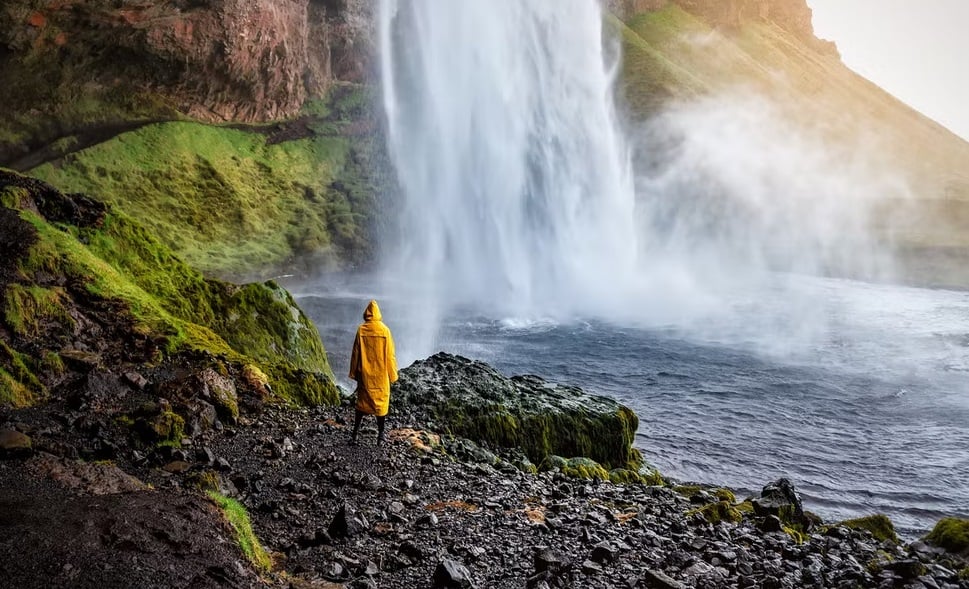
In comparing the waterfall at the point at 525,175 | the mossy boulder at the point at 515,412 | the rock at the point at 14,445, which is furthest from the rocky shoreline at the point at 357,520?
the waterfall at the point at 525,175

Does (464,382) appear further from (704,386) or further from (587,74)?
(587,74)

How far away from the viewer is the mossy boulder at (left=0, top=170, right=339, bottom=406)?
28.7 ft

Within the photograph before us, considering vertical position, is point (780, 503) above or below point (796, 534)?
above

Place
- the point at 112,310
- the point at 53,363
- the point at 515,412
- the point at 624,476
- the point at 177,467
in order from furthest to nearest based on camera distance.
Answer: the point at 515,412 < the point at 624,476 < the point at 112,310 < the point at 53,363 < the point at 177,467

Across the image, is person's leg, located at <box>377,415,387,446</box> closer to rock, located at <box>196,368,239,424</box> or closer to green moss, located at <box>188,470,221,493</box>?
rock, located at <box>196,368,239,424</box>

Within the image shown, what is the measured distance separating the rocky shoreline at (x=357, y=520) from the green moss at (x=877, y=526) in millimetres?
33

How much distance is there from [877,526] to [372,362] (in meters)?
8.62

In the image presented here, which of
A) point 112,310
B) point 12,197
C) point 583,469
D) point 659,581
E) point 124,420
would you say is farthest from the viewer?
point 583,469

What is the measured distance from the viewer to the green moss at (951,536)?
8.67 meters

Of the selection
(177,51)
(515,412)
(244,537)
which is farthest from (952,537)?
(177,51)

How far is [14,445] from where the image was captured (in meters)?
6.04

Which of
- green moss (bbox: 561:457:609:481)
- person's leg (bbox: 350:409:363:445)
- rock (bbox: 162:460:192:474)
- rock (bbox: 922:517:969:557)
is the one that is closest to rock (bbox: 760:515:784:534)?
rock (bbox: 922:517:969:557)

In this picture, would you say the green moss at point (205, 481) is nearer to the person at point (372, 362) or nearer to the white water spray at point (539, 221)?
the person at point (372, 362)

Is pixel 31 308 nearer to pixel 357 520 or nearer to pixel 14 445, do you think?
pixel 14 445
